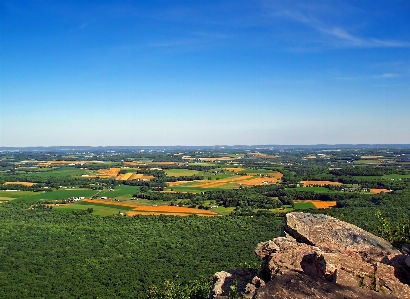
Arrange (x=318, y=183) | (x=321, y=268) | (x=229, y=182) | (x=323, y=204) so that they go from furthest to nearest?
(x=229, y=182), (x=318, y=183), (x=323, y=204), (x=321, y=268)

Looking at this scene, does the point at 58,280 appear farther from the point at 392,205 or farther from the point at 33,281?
the point at 392,205

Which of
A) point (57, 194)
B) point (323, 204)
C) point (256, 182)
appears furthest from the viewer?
point (256, 182)

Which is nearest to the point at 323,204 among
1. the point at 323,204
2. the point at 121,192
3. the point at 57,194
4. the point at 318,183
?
the point at 323,204

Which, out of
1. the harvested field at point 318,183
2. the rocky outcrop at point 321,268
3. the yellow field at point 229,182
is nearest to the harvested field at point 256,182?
the yellow field at point 229,182

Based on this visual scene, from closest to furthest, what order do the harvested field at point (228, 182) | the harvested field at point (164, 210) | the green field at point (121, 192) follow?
the harvested field at point (164, 210)
the green field at point (121, 192)
the harvested field at point (228, 182)

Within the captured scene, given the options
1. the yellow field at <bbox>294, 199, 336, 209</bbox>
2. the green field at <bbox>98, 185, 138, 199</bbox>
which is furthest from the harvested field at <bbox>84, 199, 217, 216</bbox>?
the yellow field at <bbox>294, 199, 336, 209</bbox>

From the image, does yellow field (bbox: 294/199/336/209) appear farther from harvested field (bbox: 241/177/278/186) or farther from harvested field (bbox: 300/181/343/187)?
harvested field (bbox: 241/177/278/186)

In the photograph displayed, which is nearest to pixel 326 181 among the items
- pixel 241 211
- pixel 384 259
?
pixel 241 211

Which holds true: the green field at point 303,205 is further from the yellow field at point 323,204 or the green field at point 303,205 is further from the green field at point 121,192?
the green field at point 121,192

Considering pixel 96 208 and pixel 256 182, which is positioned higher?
pixel 256 182

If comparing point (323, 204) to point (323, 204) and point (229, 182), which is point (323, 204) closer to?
point (323, 204)
